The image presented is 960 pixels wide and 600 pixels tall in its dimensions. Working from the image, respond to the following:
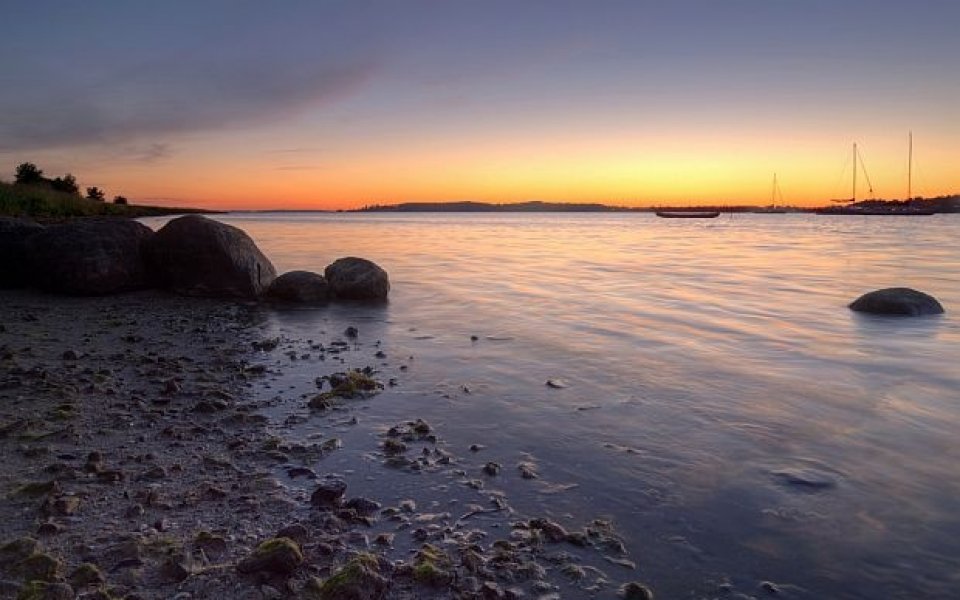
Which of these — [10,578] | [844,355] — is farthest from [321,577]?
[844,355]

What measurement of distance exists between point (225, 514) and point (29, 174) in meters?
64.9

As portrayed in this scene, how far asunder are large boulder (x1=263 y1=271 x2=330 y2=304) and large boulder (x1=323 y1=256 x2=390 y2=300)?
1.22 feet

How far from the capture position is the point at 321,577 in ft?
13.5

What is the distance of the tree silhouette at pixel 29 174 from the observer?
55.5 m

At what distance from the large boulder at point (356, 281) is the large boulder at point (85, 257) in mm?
5363

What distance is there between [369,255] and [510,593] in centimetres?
3475

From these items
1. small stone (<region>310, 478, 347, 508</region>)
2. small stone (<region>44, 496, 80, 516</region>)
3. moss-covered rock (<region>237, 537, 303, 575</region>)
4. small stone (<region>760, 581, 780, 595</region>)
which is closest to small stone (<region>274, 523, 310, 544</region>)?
moss-covered rock (<region>237, 537, 303, 575</region>)

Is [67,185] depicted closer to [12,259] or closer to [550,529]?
[12,259]

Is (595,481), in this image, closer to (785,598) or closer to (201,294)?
(785,598)

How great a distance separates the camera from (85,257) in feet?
54.5

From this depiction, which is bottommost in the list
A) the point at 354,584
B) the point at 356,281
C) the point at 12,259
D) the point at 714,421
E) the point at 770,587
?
the point at 770,587

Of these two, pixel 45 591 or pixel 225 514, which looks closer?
pixel 45 591

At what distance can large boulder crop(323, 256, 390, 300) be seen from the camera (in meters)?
18.1

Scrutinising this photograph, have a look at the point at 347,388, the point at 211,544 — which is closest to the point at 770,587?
the point at 211,544
